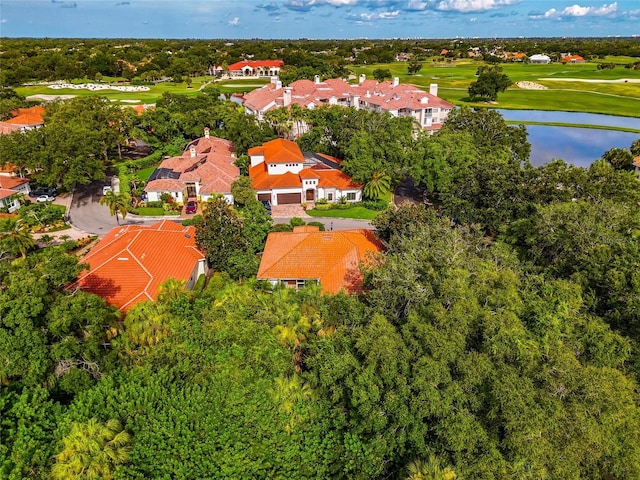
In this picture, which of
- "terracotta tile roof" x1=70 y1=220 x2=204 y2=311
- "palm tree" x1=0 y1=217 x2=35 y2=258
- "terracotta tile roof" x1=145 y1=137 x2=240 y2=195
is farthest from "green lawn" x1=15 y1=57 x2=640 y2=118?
"terracotta tile roof" x1=70 y1=220 x2=204 y2=311

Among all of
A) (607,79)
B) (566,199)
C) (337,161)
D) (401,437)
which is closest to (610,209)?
(566,199)

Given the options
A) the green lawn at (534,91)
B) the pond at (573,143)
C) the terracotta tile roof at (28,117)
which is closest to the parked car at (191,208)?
the terracotta tile roof at (28,117)

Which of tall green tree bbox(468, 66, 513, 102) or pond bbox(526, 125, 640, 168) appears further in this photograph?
tall green tree bbox(468, 66, 513, 102)

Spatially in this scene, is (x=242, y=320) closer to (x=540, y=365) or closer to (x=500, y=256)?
(x=540, y=365)

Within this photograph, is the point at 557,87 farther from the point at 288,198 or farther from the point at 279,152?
the point at 288,198

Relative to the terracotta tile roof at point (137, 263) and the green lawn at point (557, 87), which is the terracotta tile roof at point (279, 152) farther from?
the green lawn at point (557, 87)

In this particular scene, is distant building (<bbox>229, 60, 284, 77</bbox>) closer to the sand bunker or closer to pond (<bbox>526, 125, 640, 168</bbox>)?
the sand bunker
